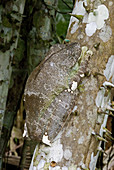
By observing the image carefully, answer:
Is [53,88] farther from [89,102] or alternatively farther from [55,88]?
[89,102]

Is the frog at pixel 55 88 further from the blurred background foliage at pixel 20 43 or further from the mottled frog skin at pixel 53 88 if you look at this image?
the blurred background foliage at pixel 20 43

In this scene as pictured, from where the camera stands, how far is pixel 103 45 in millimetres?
1288

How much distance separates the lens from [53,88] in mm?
1283

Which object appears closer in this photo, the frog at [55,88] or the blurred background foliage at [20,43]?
the frog at [55,88]

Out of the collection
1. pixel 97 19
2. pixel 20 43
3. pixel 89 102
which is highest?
pixel 97 19

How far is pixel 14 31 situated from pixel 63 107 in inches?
50.3

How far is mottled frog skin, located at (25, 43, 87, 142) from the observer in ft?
4.19

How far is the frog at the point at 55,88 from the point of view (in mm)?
1268

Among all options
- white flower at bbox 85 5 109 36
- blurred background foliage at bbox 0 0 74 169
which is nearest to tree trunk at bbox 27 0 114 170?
white flower at bbox 85 5 109 36

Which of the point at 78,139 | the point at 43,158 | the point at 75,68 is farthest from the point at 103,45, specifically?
the point at 43,158

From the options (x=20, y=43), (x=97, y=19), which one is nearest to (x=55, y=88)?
(x=97, y=19)

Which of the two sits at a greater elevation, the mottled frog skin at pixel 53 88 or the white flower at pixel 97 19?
the white flower at pixel 97 19

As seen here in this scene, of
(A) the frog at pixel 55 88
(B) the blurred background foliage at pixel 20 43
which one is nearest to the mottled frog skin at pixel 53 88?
(A) the frog at pixel 55 88

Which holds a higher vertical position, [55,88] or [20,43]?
[20,43]
